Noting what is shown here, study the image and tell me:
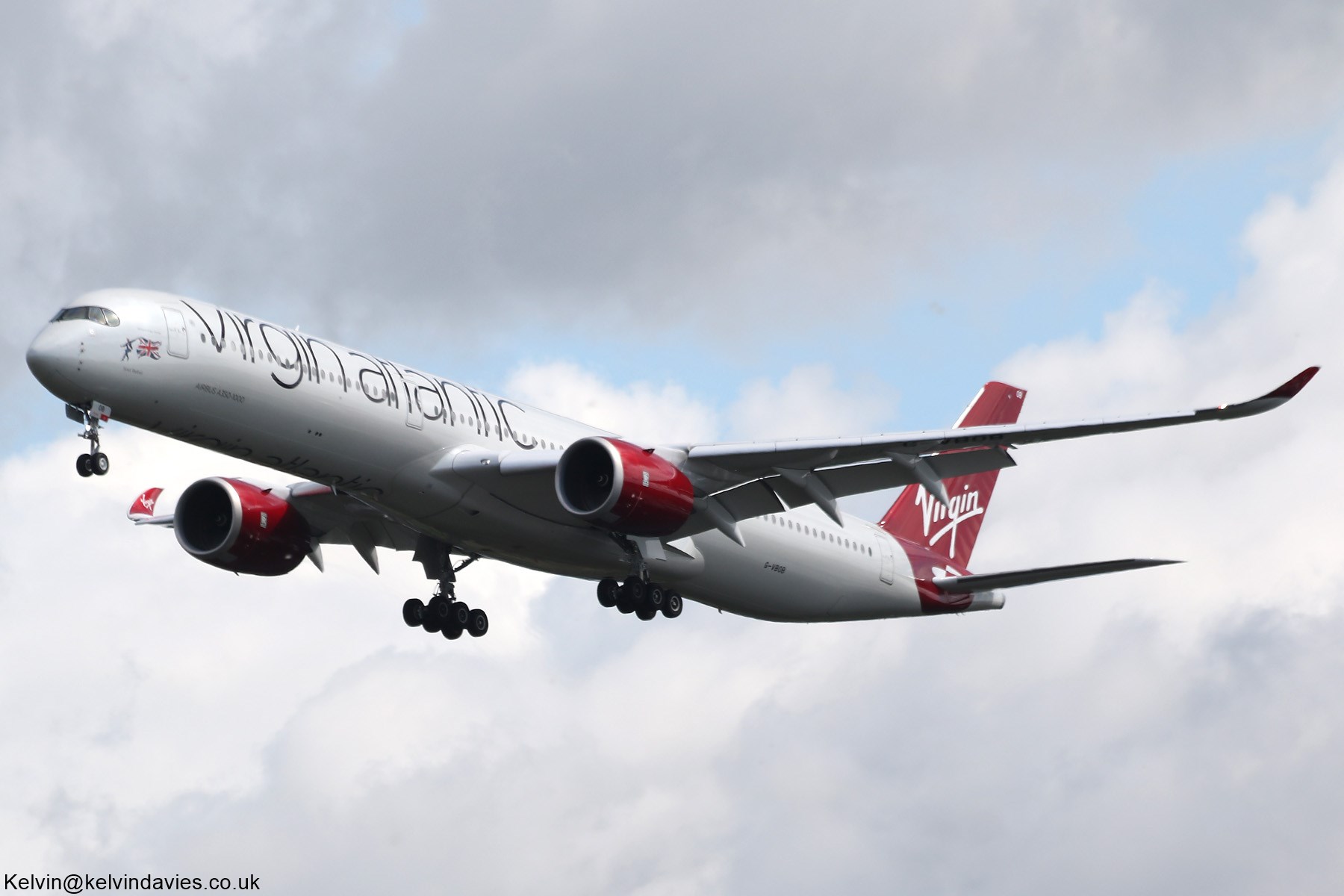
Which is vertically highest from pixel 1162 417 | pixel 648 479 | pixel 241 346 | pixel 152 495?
pixel 152 495

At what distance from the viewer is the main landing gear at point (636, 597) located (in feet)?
123

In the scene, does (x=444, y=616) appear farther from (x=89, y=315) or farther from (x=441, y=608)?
(x=89, y=315)

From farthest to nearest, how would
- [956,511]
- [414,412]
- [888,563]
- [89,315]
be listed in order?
1. [956,511]
2. [888,563]
3. [414,412]
4. [89,315]

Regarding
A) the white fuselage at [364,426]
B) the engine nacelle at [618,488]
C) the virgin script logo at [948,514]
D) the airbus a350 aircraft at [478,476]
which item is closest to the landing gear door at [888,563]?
the airbus a350 aircraft at [478,476]

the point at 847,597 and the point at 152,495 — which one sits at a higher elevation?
the point at 152,495

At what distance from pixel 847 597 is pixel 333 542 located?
12.4m

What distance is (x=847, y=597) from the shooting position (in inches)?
1706

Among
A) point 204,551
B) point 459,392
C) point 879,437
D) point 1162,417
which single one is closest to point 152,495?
→ point 204,551

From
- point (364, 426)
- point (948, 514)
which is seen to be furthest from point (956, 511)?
point (364, 426)

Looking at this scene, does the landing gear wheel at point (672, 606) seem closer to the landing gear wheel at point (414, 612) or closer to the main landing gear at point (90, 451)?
the landing gear wheel at point (414, 612)

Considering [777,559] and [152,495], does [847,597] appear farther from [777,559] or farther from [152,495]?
[152,495]

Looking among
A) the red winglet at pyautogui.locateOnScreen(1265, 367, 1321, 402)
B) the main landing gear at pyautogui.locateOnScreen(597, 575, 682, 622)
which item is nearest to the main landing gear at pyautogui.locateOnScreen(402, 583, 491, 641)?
the main landing gear at pyautogui.locateOnScreen(597, 575, 682, 622)

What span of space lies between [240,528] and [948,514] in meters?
18.8

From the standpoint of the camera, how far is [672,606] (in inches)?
1511
